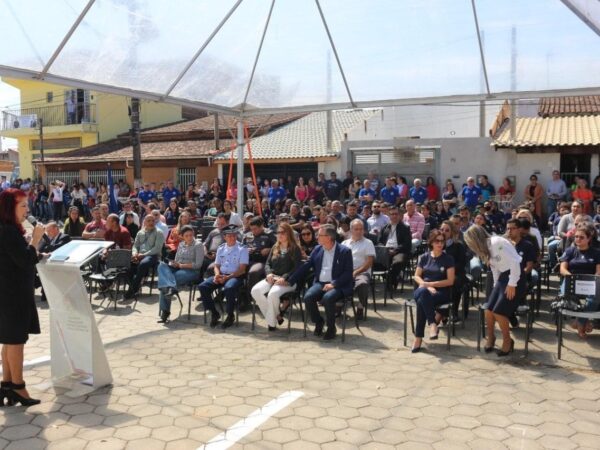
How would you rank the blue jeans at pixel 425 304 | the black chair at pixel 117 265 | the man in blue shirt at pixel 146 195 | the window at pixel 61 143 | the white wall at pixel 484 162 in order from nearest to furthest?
the blue jeans at pixel 425 304
the black chair at pixel 117 265
the white wall at pixel 484 162
the man in blue shirt at pixel 146 195
the window at pixel 61 143

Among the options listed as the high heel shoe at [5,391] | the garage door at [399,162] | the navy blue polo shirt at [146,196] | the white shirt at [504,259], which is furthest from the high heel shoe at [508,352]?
the navy blue polo shirt at [146,196]

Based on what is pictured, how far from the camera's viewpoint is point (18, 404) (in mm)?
4785

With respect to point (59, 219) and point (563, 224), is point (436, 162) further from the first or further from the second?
point (59, 219)

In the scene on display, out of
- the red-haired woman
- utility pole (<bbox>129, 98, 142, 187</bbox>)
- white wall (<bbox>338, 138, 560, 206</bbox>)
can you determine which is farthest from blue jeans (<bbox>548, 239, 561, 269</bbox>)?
utility pole (<bbox>129, 98, 142, 187</bbox>)

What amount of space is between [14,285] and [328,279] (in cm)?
358

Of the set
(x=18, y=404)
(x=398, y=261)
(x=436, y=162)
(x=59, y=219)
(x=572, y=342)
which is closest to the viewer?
(x=18, y=404)

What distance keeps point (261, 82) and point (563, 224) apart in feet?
18.7

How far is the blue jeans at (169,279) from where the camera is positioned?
7.59m

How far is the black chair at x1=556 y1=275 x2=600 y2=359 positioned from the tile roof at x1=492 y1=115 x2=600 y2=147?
1121cm

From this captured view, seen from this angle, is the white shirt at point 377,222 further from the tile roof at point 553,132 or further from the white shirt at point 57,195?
the white shirt at point 57,195

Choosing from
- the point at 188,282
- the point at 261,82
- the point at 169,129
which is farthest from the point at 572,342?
the point at 169,129

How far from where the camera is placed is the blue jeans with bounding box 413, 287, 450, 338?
6215mm

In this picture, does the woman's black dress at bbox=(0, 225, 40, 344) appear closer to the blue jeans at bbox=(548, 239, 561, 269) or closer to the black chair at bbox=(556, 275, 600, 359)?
the black chair at bbox=(556, 275, 600, 359)

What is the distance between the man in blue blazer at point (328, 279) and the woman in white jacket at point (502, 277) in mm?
1545
